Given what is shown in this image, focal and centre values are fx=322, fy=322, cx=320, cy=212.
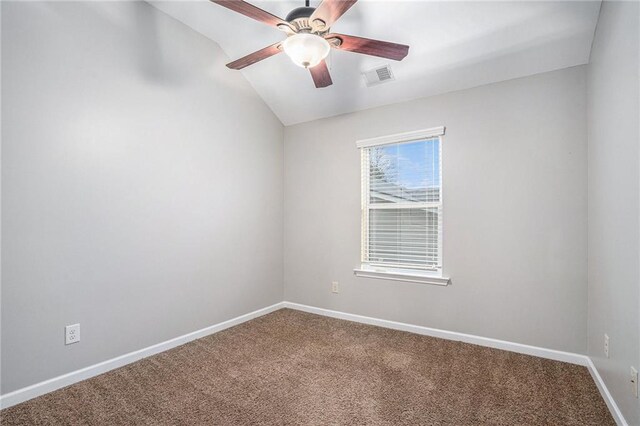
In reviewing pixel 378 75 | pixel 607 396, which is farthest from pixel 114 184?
pixel 607 396

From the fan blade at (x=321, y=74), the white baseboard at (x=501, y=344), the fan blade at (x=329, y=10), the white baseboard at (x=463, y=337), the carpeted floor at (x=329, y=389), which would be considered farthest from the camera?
the white baseboard at (x=463, y=337)

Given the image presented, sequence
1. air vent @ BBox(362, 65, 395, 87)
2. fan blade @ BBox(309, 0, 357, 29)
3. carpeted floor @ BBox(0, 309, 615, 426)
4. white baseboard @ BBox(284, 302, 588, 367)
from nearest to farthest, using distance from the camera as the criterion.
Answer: fan blade @ BBox(309, 0, 357, 29) < carpeted floor @ BBox(0, 309, 615, 426) < white baseboard @ BBox(284, 302, 588, 367) < air vent @ BBox(362, 65, 395, 87)

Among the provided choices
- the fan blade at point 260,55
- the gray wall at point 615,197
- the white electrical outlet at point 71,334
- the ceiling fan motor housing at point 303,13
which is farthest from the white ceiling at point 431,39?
the white electrical outlet at point 71,334

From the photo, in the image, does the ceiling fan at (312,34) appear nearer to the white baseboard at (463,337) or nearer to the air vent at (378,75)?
the air vent at (378,75)

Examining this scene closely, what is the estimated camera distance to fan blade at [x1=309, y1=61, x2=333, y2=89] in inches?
88.2

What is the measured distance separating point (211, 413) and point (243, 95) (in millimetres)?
2943

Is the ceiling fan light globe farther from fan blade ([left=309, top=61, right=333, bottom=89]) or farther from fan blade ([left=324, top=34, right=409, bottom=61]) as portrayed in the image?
fan blade ([left=309, top=61, right=333, bottom=89])

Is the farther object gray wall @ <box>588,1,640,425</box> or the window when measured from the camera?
the window

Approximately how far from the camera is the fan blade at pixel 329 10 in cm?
165

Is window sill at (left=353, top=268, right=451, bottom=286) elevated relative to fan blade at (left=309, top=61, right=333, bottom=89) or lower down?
lower down

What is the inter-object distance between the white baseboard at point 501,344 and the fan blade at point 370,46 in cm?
236

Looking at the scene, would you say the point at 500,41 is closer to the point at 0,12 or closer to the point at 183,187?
the point at 183,187

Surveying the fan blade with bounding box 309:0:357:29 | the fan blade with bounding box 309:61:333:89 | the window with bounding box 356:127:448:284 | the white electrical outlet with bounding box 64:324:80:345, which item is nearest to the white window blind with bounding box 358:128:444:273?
the window with bounding box 356:127:448:284

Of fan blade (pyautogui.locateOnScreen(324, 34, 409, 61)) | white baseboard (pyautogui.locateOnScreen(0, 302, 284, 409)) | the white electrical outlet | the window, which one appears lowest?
white baseboard (pyautogui.locateOnScreen(0, 302, 284, 409))
